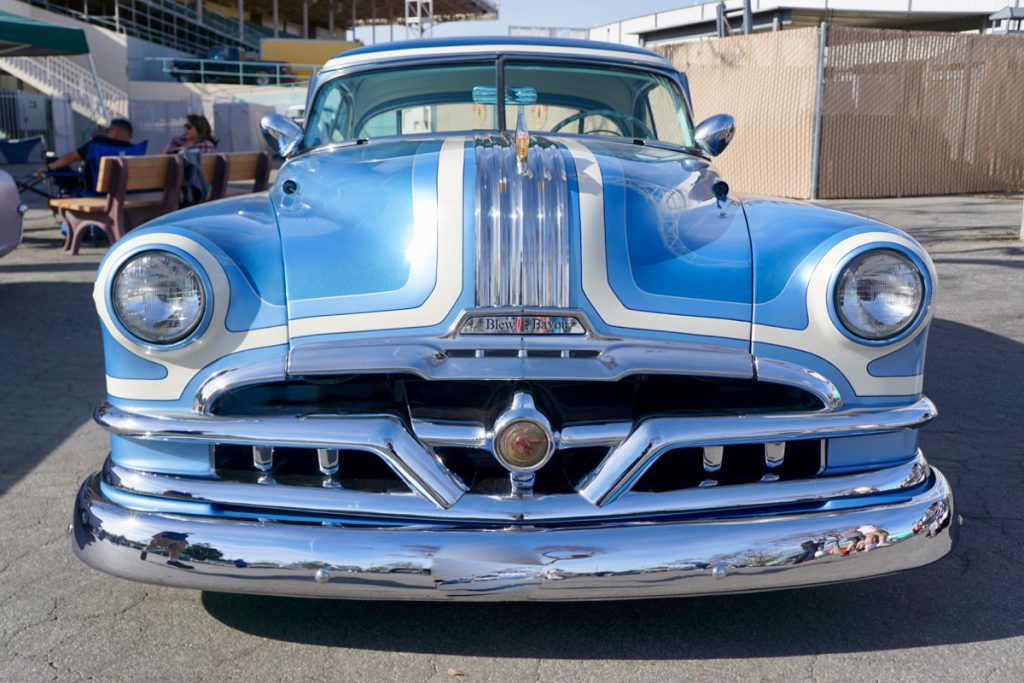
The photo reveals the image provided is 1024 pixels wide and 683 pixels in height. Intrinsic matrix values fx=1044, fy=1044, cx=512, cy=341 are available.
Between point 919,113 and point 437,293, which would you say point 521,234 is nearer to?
point 437,293

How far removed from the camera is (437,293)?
2.38m

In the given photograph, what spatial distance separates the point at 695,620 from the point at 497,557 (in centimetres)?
68

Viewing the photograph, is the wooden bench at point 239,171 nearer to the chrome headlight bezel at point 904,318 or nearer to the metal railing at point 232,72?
the chrome headlight bezel at point 904,318

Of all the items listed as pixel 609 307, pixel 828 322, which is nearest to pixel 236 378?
pixel 609 307

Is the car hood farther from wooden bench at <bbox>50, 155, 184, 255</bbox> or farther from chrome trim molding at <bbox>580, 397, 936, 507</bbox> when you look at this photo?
wooden bench at <bbox>50, 155, 184, 255</bbox>

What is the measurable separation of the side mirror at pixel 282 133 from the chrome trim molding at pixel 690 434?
2106 millimetres

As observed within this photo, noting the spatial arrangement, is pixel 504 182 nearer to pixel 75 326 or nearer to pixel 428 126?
pixel 428 126

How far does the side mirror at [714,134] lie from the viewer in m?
3.80

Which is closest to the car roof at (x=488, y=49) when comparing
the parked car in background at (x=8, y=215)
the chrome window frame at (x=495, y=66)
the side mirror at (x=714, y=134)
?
the chrome window frame at (x=495, y=66)

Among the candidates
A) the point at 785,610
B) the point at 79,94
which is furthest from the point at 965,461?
the point at 79,94

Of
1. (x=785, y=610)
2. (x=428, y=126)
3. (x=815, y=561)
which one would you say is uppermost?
(x=428, y=126)

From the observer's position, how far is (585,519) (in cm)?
223

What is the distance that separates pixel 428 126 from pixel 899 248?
1976 mm

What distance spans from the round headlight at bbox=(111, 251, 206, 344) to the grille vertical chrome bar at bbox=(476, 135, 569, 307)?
0.66 m
